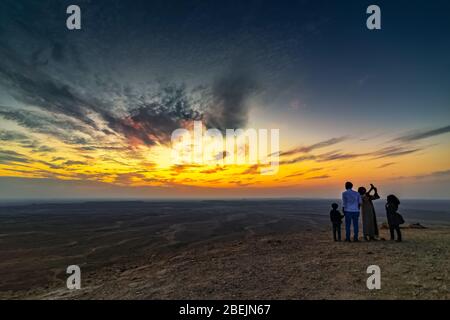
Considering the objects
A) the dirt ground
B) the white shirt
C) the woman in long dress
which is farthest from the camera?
the woman in long dress

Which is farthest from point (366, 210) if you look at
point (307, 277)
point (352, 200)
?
point (307, 277)

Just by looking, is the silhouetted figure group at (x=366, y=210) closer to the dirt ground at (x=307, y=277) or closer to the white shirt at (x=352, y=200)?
the white shirt at (x=352, y=200)

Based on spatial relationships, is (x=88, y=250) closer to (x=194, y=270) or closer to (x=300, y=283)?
(x=194, y=270)

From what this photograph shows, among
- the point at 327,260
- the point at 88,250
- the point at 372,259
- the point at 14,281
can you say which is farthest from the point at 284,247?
the point at 88,250

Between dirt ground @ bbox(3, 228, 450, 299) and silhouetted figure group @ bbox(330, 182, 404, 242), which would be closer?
dirt ground @ bbox(3, 228, 450, 299)

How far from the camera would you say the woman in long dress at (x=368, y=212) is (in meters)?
13.4

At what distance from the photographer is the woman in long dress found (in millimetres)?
13438

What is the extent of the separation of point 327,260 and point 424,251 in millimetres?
4427

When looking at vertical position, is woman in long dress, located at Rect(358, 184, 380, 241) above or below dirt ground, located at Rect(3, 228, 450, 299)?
above

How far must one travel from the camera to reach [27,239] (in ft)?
136

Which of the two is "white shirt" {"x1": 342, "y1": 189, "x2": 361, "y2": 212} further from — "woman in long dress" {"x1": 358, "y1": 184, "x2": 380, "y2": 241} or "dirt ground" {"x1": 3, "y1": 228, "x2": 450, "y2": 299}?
"dirt ground" {"x1": 3, "y1": 228, "x2": 450, "y2": 299}

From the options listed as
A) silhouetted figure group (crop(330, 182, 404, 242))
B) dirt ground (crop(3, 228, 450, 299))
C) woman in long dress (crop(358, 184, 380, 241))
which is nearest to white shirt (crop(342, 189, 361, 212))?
silhouetted figure group (crop(330, 182, 404, 242))

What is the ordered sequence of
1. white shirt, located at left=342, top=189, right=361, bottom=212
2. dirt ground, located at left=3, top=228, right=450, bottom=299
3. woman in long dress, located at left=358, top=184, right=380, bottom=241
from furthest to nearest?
1. woman in long dress, located at left=358, top=184, right=380, bottom=241
2. white shirt, located at left=342, top=189, right=361, bottom=212
3. dirt ground, located at left=3, top=228, right=450, bottom=299

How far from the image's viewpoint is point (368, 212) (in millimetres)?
13359
